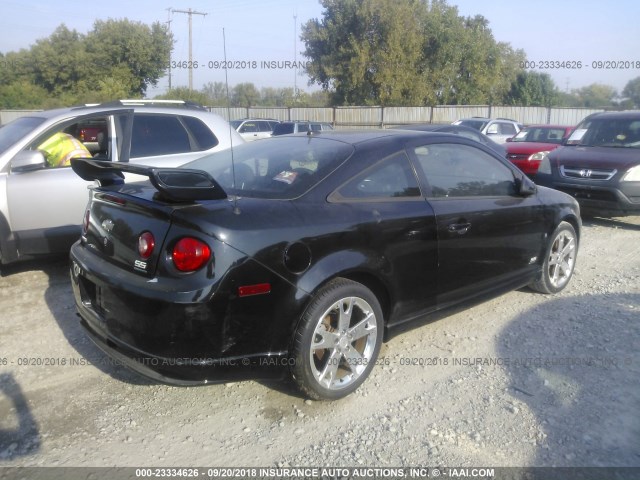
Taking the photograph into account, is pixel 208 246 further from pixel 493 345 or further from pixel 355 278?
pixel 493 345

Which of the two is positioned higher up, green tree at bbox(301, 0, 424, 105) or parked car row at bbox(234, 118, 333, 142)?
green tree at bbox(301, 0, 424, 105)

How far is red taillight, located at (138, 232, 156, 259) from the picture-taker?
2909 millimetres

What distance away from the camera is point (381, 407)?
3322 mm

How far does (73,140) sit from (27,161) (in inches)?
29.2

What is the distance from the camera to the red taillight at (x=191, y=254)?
2.79m

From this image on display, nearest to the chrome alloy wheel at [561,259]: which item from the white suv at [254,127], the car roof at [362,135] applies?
the car roof at [362,135]

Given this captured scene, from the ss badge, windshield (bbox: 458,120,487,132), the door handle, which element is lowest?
the ss badge

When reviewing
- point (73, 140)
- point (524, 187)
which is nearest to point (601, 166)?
point (524, 187)

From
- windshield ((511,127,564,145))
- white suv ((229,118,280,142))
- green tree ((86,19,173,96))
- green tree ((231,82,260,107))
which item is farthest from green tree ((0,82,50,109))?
windshield ((511,127,564,145))

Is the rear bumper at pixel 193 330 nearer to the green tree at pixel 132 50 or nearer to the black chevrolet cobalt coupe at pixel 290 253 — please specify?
the black chevrolet cobalt coupe at pixel 290 253

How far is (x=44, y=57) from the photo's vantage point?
4134cm

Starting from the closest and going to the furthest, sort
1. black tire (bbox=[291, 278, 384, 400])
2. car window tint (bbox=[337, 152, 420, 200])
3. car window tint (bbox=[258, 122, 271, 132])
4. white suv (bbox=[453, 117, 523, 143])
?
black tire (bbox=[291, 278, 384, 400]) → car window tint (bbox=[337, 152, 420, 200]) → white suv (bbox=[453, 117, 523, 143]) → car window tint (bbox=[258, 122, 271, 132])

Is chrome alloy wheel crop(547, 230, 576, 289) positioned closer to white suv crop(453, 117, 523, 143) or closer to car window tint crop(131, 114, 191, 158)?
car window tint crop(131, 114, 191, 158)

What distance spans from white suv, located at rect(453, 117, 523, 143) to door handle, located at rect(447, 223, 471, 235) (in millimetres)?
13878
